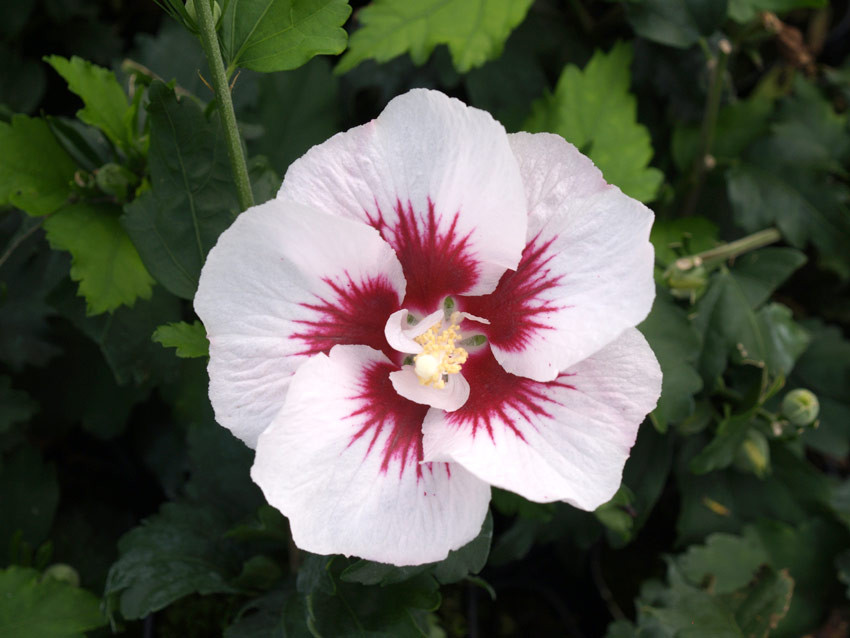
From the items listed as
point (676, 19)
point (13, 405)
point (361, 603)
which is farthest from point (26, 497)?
Result: point (676, 19)

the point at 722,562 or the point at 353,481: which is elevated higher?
the point at 353,481

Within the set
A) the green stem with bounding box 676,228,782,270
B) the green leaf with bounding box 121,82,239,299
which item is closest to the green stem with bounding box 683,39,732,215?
the green stem with bounding box 676,228,782,270

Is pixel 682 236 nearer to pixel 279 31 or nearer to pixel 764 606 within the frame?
pixel 764 606

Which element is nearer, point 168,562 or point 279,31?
point 279,31

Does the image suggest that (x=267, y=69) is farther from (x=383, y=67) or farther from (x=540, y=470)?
(x=383, y=67)

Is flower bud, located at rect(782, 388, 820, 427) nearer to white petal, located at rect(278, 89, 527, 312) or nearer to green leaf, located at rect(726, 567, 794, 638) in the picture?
green leaf, located at rect(726, 567, 794, 638)

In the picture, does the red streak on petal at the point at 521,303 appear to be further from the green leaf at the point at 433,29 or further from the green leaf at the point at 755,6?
the green leaf at the point at 755,6

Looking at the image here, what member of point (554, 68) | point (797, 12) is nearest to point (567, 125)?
point (554, 68)
